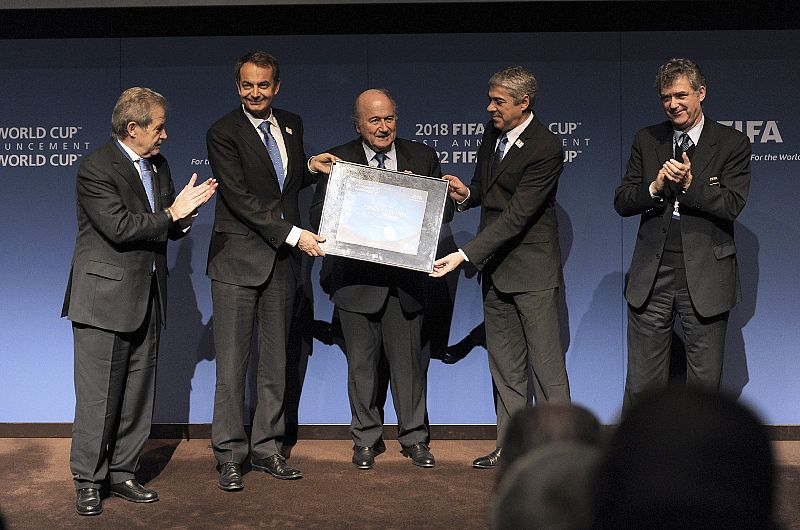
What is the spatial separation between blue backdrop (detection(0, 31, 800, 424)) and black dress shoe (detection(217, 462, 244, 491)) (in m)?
1.08

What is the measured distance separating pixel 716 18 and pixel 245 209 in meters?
2.72

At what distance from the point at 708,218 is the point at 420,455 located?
1.73 metres

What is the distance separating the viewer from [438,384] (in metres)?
5.23

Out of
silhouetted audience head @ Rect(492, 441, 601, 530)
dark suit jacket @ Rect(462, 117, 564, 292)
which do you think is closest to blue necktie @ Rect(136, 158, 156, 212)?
dark suit jacket @ Rect(462, 117, 564, 292)

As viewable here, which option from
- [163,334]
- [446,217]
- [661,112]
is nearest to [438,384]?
[446,217]

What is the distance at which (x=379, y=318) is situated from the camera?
15.1 feet

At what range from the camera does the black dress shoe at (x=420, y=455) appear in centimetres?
452

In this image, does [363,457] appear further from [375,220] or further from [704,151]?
[704,151]

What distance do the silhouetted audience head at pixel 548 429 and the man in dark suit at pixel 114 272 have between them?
271cm

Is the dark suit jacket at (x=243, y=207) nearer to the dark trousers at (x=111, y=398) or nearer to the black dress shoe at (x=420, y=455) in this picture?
the dark trousers at (x=111, y=398)

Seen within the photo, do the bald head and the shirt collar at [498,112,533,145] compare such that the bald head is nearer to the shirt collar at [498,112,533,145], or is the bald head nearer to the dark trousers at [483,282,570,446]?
the shirt collar at [498,112,533,145]

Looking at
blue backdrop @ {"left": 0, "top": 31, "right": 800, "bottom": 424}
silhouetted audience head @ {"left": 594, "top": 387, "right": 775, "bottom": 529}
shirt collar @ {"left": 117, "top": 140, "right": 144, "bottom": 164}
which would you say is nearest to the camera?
silhouetted audience head @ {"left": 594, "top": 387, "right": 775, "bottom": 529}

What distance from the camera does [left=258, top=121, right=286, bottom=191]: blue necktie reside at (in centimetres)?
432

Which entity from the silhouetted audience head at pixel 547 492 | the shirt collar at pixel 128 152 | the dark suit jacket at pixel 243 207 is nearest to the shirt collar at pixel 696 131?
the dark suit jacket at pixel 243 207
